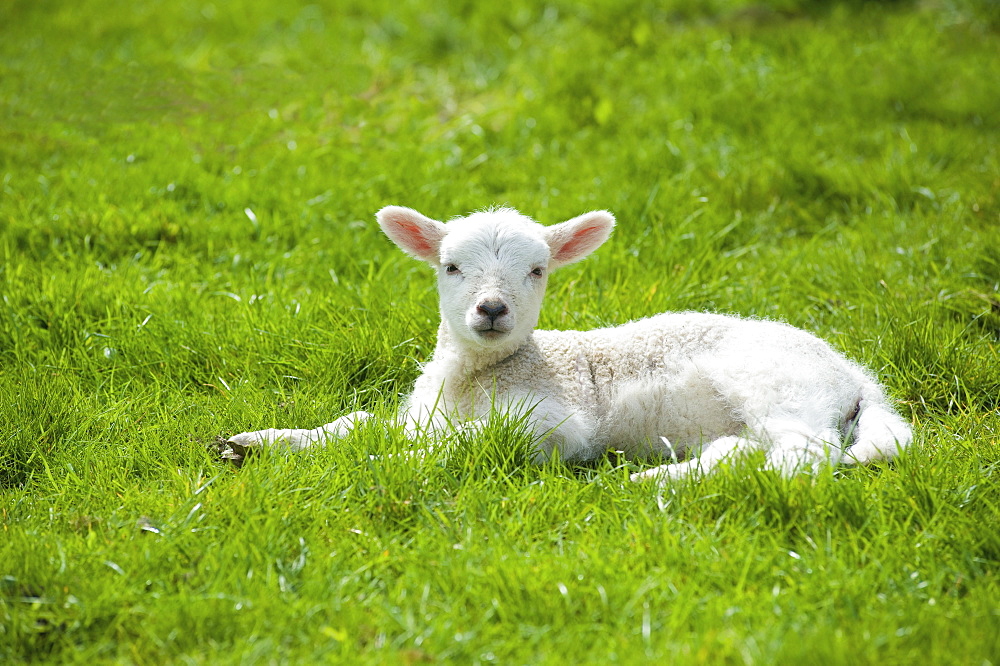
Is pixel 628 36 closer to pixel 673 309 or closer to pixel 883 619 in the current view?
pixel 673 309

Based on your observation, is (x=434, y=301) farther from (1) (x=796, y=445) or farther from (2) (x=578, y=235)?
(1) (x=796, y=445)

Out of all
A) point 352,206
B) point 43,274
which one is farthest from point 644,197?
point 43,274

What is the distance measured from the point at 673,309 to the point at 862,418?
156 cm

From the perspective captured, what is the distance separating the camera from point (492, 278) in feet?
13.8

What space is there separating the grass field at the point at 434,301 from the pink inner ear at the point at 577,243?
2.59 feet

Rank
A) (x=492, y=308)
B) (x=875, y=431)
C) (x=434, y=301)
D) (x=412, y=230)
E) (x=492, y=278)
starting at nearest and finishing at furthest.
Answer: (x=875, y=431) → (x=492, y=308) → (x=492, y=278) → (x=412, y=230) → (x=434, y=301)

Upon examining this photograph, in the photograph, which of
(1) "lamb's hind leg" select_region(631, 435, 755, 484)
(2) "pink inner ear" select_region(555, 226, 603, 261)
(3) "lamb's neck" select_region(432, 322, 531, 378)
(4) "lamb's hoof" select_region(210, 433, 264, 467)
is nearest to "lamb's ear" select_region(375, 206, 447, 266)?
(3) "lamb's neck" select_region(432, 322, 531, 378)

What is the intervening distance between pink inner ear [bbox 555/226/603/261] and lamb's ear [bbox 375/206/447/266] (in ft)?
1.92

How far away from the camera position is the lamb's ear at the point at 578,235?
4570 mm

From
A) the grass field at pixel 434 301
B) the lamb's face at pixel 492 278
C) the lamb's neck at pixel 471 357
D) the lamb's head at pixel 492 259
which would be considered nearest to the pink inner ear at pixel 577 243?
the lamb's head at pixel 492 259

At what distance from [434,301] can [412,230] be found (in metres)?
1.04

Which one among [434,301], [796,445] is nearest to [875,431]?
[796,445]

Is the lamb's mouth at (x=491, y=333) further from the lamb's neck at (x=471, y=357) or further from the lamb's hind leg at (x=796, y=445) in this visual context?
the lamb's hind leg at (x=796, y=445)

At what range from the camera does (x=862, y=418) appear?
4148 mm
